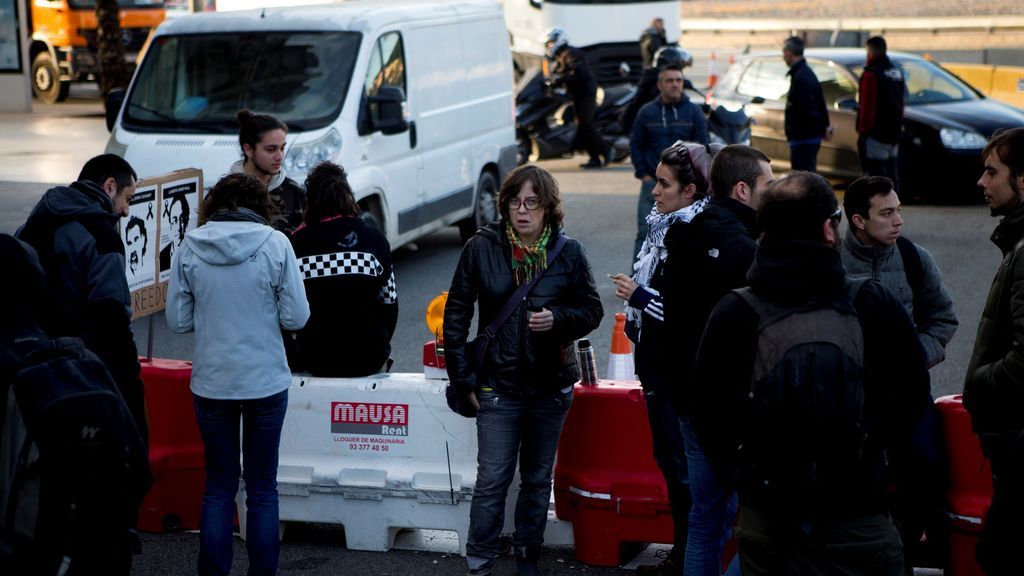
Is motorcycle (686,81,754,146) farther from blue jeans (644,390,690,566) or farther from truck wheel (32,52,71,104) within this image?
truck wheel (32,52,71,104)

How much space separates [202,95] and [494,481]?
6369mm

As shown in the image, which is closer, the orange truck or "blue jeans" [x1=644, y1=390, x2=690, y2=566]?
"blue jeans" [x1=644, y1=390, x2=690, y2=566]

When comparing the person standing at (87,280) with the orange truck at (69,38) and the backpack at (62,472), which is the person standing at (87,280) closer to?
the backpack at (62,472)

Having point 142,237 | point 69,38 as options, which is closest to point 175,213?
point 142,237

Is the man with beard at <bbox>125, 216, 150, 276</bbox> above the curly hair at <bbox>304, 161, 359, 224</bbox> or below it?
below

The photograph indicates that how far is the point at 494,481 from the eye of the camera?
16.8 ft

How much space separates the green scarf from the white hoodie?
816 millimetres

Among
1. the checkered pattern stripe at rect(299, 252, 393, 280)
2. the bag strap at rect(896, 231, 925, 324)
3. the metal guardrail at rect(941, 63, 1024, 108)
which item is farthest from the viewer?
the metal guardrail at rect(941, 63, 1024, 108)

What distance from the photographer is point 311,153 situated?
388 inches

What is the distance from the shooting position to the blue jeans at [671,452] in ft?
15.9

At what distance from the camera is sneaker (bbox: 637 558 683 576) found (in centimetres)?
508

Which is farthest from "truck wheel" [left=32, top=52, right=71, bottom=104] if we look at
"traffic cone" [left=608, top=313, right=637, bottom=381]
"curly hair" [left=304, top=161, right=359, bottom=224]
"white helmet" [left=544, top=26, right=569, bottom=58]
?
"curly hair" [left=304, top=161, right=359, bottom=224]

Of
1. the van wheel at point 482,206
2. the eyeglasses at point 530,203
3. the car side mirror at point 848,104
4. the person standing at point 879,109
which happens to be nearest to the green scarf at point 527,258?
the eyeglasses at point 530,203

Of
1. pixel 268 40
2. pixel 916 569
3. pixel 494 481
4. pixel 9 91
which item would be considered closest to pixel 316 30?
pixel 268 40
